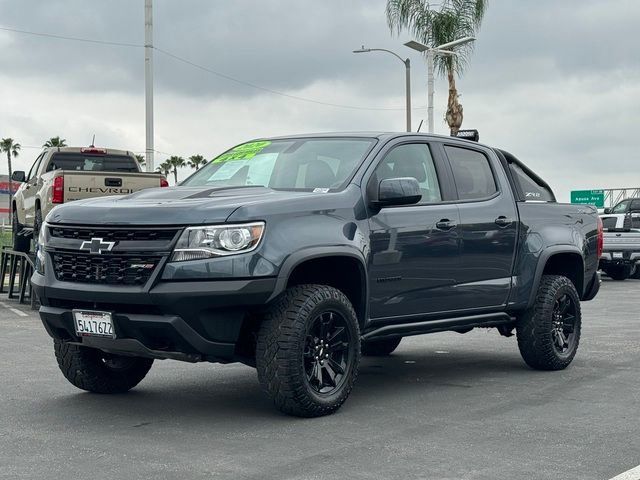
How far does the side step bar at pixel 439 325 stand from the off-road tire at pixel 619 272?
19.9m

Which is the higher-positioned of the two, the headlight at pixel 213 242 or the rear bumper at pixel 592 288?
the headlight at pixel 213 242

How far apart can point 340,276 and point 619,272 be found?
73.2 ft

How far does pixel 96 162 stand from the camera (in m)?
17.7

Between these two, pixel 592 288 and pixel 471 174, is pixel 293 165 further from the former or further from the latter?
pixel 592 288

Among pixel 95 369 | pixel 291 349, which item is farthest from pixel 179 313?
pixel 95 369

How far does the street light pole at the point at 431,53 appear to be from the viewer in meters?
32.8

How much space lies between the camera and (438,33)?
3466 cm

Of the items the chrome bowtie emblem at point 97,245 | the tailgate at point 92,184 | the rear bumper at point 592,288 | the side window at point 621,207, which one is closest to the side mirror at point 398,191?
the chrome bowtie emblem at point 97,245

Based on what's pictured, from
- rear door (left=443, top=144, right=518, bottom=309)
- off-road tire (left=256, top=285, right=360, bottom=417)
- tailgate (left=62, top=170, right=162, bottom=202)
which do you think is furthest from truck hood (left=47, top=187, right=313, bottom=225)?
tailgate (left=62, top=170, right=162, bottom=202)

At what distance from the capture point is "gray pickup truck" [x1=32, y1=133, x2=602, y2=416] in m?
6.51

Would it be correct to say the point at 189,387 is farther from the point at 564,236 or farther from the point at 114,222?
the point at 564,236

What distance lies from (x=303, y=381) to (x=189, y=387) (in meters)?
1.93

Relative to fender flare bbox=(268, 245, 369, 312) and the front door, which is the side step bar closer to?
the front door

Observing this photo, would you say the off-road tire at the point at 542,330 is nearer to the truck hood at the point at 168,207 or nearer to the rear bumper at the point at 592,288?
the rear bumper at the point at 592,288
